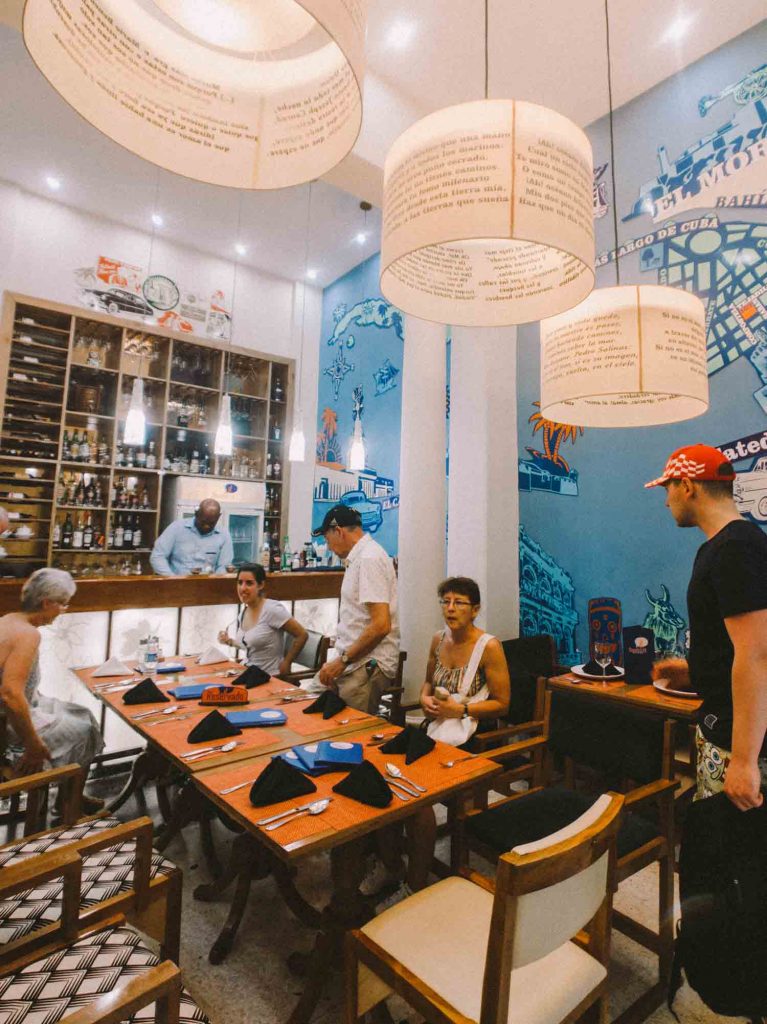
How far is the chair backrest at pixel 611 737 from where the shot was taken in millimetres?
2225

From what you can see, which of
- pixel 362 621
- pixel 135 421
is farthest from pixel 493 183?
pixel 135 421

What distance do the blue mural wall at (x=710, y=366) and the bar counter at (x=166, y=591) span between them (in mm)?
1882

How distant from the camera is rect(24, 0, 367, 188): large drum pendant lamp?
1030 mm

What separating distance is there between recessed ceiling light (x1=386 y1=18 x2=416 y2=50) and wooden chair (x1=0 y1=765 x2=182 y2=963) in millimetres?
4446

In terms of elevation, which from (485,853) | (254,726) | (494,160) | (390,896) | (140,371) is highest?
(140,371)

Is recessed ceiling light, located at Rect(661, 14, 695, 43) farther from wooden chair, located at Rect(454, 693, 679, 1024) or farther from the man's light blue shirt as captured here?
the man's light blue shirt

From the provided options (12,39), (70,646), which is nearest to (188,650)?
(70,646)

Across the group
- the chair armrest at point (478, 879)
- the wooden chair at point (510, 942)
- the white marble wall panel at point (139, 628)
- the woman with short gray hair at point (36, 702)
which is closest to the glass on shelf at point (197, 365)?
the white marble wall panel at point (139, 628)

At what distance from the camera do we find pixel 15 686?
2.45 metres

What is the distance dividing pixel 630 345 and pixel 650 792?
169cm

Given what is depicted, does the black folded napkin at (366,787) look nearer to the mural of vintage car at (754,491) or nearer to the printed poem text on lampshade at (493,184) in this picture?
the printed poem text on lampshade at (493,184)

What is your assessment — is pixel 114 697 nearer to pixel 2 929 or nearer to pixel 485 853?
pixel 2 929

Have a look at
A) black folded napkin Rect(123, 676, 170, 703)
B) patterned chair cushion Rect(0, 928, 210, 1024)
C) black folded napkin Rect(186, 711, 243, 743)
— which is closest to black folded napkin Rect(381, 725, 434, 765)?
black folded napkin Rect(186, 711, 243, 743)

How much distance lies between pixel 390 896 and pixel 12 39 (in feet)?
19.7
